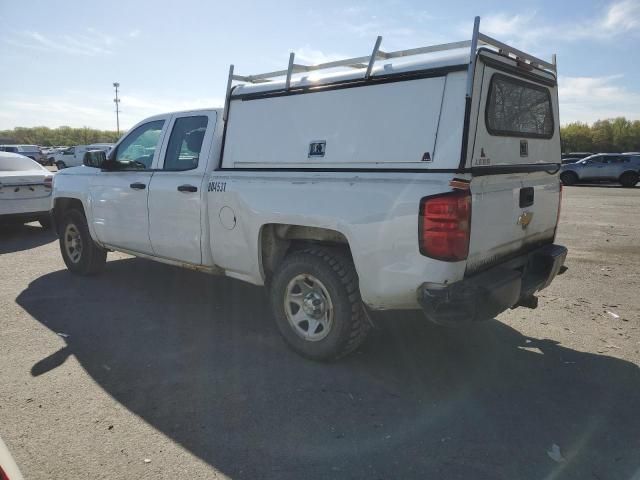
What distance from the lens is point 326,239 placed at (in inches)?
148

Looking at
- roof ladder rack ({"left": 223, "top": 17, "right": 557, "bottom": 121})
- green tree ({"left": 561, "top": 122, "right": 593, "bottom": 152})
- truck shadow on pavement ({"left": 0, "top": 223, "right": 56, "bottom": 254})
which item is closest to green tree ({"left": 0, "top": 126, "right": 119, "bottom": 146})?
green tree ({"left": 561, "top": 122, "right": 593, "bottom": 152})

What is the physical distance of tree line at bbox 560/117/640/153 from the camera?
2361 inches

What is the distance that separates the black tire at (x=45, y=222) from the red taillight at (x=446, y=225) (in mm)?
8667

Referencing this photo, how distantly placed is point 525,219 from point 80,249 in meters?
5.20

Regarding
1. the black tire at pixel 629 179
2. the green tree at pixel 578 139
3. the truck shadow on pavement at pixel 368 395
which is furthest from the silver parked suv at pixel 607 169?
the green tree at pixel 578 139

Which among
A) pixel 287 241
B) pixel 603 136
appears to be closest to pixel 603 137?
pixel 603 136

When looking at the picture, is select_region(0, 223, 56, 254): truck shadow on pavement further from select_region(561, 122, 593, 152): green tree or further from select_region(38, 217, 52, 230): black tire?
select_region(561, 122, 593, 152): green tree

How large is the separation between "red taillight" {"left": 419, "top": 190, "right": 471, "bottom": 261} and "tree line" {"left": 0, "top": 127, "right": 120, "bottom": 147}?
9346 cm

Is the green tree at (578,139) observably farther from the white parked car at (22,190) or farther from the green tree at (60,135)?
the green tree at (60,135)

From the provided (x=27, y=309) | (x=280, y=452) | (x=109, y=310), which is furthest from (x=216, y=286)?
(x=280, y=452)

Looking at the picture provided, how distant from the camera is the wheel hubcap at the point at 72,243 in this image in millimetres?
6297

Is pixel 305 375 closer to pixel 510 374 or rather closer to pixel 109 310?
pixel 510 374

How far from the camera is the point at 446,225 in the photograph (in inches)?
119

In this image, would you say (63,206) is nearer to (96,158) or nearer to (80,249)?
(80,249)
